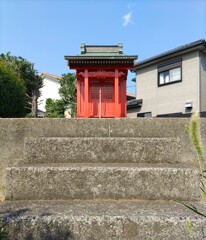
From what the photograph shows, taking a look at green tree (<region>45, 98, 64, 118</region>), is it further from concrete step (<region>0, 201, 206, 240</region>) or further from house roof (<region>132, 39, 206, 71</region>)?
concrete step (<region>0, 201, 206, 240</region>)

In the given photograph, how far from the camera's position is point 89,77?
865cm

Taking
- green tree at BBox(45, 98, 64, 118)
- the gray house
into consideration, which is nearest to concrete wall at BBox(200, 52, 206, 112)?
the gray house

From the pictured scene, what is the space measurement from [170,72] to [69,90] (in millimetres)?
7698

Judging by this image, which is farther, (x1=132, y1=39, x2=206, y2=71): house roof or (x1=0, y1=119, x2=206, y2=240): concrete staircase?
(x1=132, y1=39, x2=206, y2=71): house roof

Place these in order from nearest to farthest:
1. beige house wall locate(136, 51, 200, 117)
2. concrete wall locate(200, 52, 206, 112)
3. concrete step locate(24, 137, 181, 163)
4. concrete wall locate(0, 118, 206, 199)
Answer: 1. concrete step locate(24, 137, 181, 163)
2. concrete wall locate(0, 118, 206, 199)
3. concrete wall locate(200, 52, 206, 112)
4. beige house wall locate(136, 51, 200, 117)

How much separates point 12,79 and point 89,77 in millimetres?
3743

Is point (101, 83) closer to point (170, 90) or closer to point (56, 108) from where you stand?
point (170, 90)

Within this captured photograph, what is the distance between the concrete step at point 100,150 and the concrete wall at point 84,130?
0.25 m

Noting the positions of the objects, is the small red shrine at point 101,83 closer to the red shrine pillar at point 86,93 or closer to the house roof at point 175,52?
the red shrine pillar at point 86,93

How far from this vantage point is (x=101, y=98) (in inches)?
345

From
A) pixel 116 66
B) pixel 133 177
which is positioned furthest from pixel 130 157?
pixel 116 66

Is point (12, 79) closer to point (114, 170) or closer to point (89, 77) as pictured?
point (89, 77)

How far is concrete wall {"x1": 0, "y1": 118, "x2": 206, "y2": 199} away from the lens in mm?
2629

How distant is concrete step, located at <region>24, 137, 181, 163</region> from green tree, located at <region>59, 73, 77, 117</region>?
1242 cm
